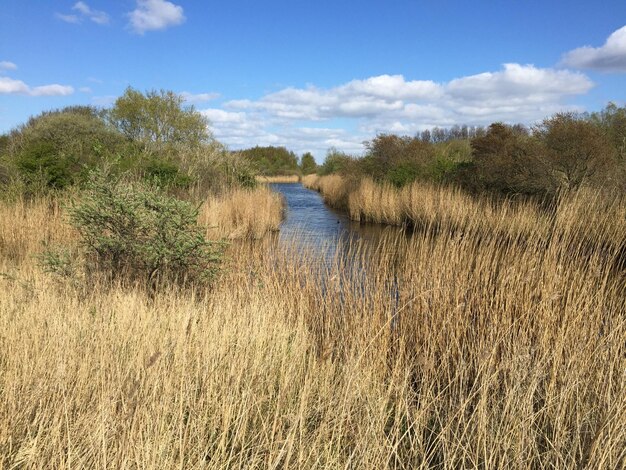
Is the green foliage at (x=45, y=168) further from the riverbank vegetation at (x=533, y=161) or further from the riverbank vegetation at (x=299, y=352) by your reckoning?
the riverbank vegetation at (x=533, y=161)

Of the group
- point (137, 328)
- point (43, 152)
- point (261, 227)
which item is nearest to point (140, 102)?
point (43, 152)

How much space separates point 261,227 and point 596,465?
1085 cm

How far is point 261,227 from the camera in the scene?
40.4 ft

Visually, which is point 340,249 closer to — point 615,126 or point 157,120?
point 615,126

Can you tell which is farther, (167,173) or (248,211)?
(167,173)

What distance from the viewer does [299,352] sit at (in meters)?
3.32

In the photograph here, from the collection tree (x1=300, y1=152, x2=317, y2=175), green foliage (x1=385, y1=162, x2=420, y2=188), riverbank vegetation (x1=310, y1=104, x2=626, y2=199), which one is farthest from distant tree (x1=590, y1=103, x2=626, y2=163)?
tree (x1=300, y1=152, x2=317, y2=175)

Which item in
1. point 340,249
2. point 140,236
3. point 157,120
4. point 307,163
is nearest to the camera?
point 140,236

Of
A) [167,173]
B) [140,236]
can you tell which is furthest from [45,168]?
[140,236]

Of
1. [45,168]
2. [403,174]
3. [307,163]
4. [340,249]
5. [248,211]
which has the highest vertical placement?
[307,163]

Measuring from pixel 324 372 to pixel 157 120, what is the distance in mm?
23082

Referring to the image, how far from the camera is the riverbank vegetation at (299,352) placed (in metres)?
2.03

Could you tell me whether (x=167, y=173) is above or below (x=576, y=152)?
below

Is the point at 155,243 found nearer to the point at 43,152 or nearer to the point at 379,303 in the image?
the point at 379,303
